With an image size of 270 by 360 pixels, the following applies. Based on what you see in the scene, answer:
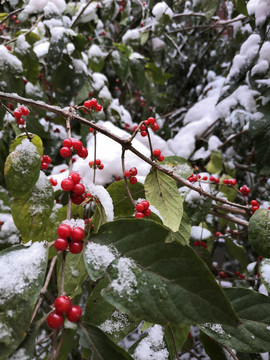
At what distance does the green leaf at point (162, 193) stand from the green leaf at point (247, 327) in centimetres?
18

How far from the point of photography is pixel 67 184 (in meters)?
0.42

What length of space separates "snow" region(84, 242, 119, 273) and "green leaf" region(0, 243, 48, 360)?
0.06 m

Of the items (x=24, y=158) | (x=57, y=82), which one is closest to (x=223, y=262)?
(x=57, y=82)

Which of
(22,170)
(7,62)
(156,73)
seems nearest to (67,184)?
(22,170)

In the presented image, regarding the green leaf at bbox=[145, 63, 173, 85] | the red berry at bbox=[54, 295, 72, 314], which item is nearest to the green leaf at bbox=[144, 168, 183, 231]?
the red berry at bbox=[54, 295, 72, 314]

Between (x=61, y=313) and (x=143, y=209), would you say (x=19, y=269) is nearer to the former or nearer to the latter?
(x=61, y=313)

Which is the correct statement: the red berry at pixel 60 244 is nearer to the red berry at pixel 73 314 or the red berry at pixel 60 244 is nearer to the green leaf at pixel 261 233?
the red berry at pixel 73 314

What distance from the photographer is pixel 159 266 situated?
34 centimetres

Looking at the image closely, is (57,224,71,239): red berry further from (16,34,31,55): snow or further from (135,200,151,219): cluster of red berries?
(16,34,31,55): snow

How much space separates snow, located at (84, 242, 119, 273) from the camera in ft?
1.15

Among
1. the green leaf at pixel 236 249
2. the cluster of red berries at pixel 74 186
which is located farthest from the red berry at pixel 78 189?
the green leaf at pixel 236 249

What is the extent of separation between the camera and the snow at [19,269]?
0.33 meters

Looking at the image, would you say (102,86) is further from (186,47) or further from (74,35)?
(186,47)

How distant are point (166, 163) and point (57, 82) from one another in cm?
83
